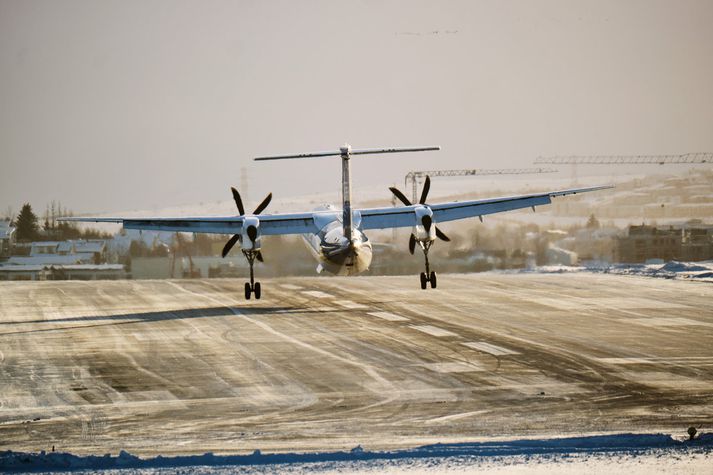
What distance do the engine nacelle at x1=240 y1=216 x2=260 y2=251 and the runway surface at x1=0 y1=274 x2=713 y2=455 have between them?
380 centimetres

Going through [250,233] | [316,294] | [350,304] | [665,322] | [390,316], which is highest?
[250,233]

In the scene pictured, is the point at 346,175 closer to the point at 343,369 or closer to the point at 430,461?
the point at 343,369

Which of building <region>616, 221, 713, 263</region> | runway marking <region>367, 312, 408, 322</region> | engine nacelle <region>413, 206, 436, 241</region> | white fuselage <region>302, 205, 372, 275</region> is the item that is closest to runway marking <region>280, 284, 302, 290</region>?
white fuselage <region>302, 205, 372, 275</region>

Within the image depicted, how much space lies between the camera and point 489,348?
4116cm

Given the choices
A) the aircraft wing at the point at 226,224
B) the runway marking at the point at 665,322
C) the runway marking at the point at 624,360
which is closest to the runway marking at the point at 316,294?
the aircraft wing at the point at 226,224

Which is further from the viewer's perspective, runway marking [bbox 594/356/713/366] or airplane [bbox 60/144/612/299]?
airplane [bbox 60/144/612/299]

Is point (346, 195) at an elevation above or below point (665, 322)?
above

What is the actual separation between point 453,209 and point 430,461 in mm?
39323

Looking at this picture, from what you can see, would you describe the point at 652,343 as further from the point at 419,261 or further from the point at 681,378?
the point at 419,261

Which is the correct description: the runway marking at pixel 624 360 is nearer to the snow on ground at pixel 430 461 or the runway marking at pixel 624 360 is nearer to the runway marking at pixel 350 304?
the snow on ground at pixel 430 461

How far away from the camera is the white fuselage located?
166 ft

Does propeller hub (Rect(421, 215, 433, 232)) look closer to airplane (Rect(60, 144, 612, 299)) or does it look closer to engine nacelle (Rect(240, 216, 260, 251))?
airplane (Rect(60, 144, 612, 299))

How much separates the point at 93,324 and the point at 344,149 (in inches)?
609

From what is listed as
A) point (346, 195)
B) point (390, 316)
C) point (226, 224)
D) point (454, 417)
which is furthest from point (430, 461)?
point (226, 224)
